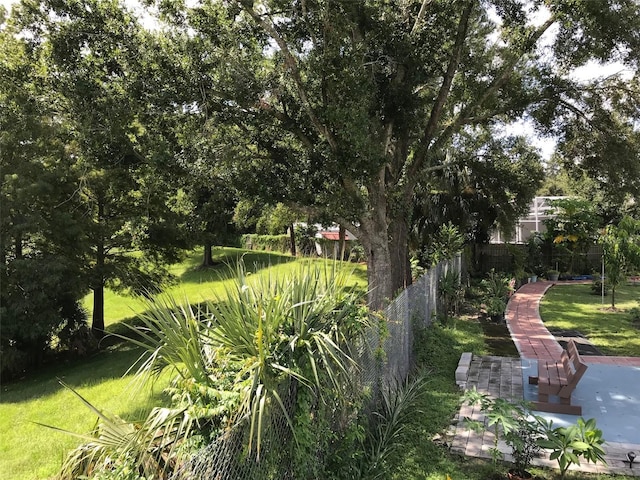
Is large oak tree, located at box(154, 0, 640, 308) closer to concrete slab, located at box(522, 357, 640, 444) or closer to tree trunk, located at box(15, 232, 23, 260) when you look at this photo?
concrete slab, located at box(522, 357, 640, 444)

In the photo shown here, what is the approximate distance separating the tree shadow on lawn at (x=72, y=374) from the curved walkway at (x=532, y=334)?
884 centimetres

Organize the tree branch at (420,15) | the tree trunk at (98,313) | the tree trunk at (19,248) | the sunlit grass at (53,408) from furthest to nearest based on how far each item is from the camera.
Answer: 1. the tree trunk at (98,313)
2. the tree trunk at (19,248)
3. the tree branch at (420,15)
4. the sunlit grass at (53,408)

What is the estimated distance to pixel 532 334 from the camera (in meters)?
10.0

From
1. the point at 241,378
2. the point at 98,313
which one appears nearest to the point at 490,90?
the point at 241,378

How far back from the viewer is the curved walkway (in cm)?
804

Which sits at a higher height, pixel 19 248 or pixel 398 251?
pixel 19 248

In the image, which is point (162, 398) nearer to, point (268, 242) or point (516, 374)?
point (516, 374)

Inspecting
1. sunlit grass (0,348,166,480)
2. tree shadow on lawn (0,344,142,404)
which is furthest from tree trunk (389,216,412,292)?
tree shadow on lawn (0,344,142,404)

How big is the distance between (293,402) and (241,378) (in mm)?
479

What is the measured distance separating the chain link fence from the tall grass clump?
36mm

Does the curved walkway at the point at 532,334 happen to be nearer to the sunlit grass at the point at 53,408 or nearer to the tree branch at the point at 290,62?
the tree branch at the point at 290,62

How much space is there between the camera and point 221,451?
2498mm

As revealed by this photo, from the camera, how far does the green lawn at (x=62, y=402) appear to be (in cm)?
507

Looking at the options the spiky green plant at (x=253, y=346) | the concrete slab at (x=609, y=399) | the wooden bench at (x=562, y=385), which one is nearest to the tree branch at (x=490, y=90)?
the concrete slab at (x=609, y=399)
